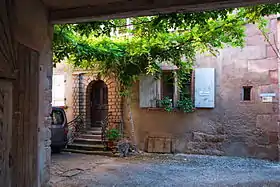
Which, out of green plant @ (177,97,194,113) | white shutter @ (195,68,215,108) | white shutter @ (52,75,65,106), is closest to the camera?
white shutter @ (195,68,215,108)

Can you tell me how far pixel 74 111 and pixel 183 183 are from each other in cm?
523

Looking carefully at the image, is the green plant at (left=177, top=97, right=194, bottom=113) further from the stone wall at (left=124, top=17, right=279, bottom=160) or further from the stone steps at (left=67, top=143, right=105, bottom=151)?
the stone steps at (left=67, top=143, right=105, bottom=151)

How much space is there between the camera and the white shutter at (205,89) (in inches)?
301

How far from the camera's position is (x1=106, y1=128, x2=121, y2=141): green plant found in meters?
7.94

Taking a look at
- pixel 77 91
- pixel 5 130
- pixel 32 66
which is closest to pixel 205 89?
pixel 77 91

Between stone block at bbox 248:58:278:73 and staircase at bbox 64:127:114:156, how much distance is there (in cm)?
437

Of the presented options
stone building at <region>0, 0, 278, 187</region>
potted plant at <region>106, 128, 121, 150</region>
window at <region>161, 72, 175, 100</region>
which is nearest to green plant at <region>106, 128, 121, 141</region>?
potted plant at <region>106, 128, 121, 150</region>

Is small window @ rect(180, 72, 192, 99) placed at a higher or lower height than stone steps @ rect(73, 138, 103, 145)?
higher

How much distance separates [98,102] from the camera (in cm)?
949

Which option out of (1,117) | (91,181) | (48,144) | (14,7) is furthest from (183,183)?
(14,7)

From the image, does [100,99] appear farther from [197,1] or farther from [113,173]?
[197,1]

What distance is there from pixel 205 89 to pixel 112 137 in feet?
9.35

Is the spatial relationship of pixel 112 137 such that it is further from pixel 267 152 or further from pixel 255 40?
pixel 255 40

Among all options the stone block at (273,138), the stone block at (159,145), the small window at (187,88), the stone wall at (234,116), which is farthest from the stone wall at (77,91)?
the stone block at (273,138)
